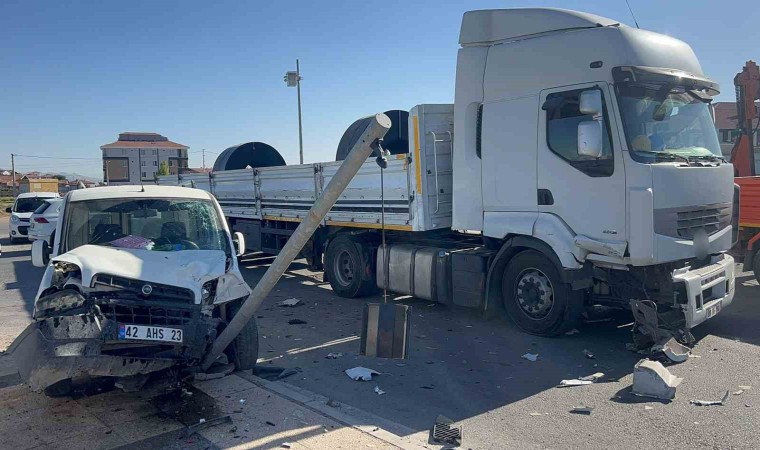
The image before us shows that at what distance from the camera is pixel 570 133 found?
22.9ft

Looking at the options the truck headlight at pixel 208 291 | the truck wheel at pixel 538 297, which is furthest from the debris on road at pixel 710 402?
the truck headlight at pixel 208 291

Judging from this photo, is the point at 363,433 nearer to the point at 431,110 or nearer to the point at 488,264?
the point at 488,264

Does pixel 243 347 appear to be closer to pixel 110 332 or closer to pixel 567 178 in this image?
pixel 110 332

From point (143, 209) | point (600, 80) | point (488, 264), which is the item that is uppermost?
point (600, 80)

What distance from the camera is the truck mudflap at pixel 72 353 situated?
4398 millimetres

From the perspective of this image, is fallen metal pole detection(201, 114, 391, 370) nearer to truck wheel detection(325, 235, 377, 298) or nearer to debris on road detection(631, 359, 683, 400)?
debris on road detection(631, 359, 683, 400)

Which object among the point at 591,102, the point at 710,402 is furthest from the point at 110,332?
the point at 591,102

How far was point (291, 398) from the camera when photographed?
5.39m

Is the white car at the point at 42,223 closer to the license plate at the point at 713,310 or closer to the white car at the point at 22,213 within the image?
the white car at the point at 22,213

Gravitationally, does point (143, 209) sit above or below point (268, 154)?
below

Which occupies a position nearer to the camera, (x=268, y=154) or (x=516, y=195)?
(x=516, y=195)

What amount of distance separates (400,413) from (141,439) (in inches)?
83.0

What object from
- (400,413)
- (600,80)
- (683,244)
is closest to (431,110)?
(600,80)

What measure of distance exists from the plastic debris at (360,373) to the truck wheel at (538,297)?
2.28m
